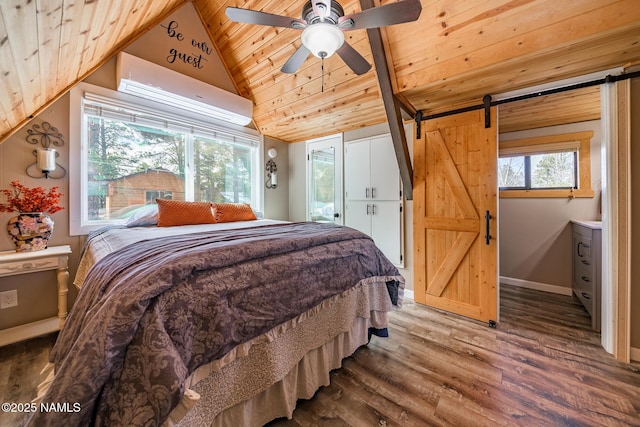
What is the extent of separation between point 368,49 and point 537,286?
3.75 meters

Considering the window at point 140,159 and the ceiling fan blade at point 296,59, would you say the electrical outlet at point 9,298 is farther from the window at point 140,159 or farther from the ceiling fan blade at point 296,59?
the ceiling fan blade at point 296,59

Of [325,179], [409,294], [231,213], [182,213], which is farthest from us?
[325,179]

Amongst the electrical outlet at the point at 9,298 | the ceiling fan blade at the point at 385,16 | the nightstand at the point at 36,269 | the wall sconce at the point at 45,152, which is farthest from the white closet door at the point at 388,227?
the electrical outlet at the point at 9,298

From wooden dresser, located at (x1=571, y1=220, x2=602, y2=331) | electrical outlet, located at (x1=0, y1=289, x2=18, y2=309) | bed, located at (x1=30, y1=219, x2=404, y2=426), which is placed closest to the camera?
bed, located at (x1=30, y1=219, x2=404, y2=426)

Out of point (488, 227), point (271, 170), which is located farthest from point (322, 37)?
point (271, 170)

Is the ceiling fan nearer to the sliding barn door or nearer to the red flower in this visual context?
the sliding barn door

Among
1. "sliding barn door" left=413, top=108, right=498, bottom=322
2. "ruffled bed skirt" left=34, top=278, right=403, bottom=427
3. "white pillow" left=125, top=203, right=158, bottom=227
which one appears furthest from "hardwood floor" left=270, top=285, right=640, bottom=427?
"white pillow" left=125, top=203, right=158, bottom=227

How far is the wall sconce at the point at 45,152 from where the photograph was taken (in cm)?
209

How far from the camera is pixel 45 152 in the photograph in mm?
2082

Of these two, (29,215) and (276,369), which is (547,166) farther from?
(29,215)

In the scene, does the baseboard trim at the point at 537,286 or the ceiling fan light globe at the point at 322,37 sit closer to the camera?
the ceiling fan light globe at the point at 322,37

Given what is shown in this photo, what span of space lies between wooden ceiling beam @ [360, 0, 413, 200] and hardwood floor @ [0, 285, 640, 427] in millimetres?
1626

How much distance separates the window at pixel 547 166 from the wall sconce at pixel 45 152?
208 inches

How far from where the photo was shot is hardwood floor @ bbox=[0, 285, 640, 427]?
4.47ft
